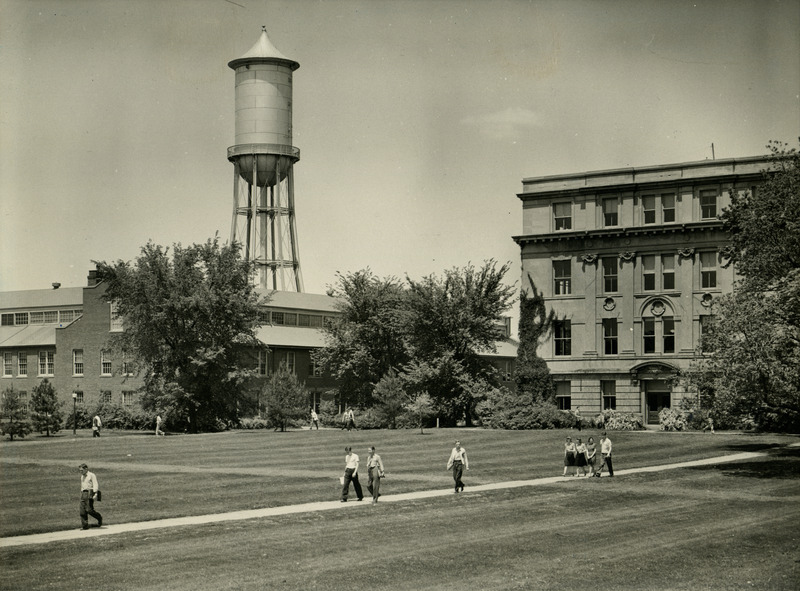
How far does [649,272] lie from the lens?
221 ft

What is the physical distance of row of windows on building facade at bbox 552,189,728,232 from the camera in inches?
2581

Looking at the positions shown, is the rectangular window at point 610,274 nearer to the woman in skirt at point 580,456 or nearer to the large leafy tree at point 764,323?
the large leafy tree at point 764,323

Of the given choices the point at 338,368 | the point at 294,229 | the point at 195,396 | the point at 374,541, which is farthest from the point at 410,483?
the point at 294,229

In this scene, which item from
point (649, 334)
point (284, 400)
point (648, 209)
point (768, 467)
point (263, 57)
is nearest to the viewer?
point (768, 467)

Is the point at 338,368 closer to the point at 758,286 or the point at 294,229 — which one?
the point at 294,229

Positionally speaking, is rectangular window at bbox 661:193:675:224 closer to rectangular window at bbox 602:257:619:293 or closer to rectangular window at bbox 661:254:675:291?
rectangular window at bbox 661:254:675:291

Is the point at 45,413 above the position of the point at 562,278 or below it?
below

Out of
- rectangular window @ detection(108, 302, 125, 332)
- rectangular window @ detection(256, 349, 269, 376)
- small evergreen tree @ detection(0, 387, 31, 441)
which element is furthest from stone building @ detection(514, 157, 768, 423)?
small evergreen tree @ detection(0, 387, 31, 441)

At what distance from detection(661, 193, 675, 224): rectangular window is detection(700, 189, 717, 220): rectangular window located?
69.0 inches

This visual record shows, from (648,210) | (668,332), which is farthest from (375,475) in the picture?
(648,210)

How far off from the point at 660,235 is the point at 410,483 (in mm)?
35485

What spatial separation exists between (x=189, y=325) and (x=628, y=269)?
2846 cm

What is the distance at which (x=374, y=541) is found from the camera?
79.9 ft

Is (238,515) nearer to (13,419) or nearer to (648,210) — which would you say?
(13,419)
